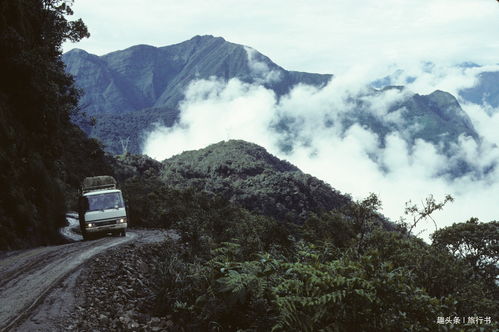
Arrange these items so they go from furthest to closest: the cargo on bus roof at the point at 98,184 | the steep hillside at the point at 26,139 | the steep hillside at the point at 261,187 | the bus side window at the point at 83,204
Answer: the steep hillside at the point at 261,187, the cargo on bus roof at the point at 98,184, the bus side window at the point at 83,204, the steep hillside at the point at 26,139

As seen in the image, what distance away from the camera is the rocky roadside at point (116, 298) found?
21.0 ft

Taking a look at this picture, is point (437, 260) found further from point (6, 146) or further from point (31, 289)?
point (6, 146)

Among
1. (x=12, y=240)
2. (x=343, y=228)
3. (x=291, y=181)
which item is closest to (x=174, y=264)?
(x=12, y=240)

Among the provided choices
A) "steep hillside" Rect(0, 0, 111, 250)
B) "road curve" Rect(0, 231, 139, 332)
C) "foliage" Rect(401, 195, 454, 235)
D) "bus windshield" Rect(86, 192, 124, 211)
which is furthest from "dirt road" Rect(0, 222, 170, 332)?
"foliage" Rect(401, 195, 454, 235)

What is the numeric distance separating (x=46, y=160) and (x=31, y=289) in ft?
57.5

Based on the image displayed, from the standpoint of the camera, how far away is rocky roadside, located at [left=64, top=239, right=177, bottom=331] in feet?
21.0

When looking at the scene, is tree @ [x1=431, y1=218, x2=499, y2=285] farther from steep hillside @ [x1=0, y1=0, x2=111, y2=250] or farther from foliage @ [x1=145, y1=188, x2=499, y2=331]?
foliage @ [x1=145, y1=188, x2=499, y2=331]

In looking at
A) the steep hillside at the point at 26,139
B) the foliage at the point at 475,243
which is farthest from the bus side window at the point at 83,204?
the foliage at the point at 475,243

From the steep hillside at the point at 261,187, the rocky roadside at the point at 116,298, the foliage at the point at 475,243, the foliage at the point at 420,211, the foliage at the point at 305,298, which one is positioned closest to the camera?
the foliage at the point at 305,298

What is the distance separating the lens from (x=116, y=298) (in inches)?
301

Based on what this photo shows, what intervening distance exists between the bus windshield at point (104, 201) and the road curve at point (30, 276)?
5.57m

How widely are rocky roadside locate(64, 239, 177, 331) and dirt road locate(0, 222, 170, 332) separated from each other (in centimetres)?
48

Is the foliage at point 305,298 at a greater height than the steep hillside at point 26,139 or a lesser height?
lesser

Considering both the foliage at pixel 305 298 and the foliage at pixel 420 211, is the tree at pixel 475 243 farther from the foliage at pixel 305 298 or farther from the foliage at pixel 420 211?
the foliage at pixel 305 298
